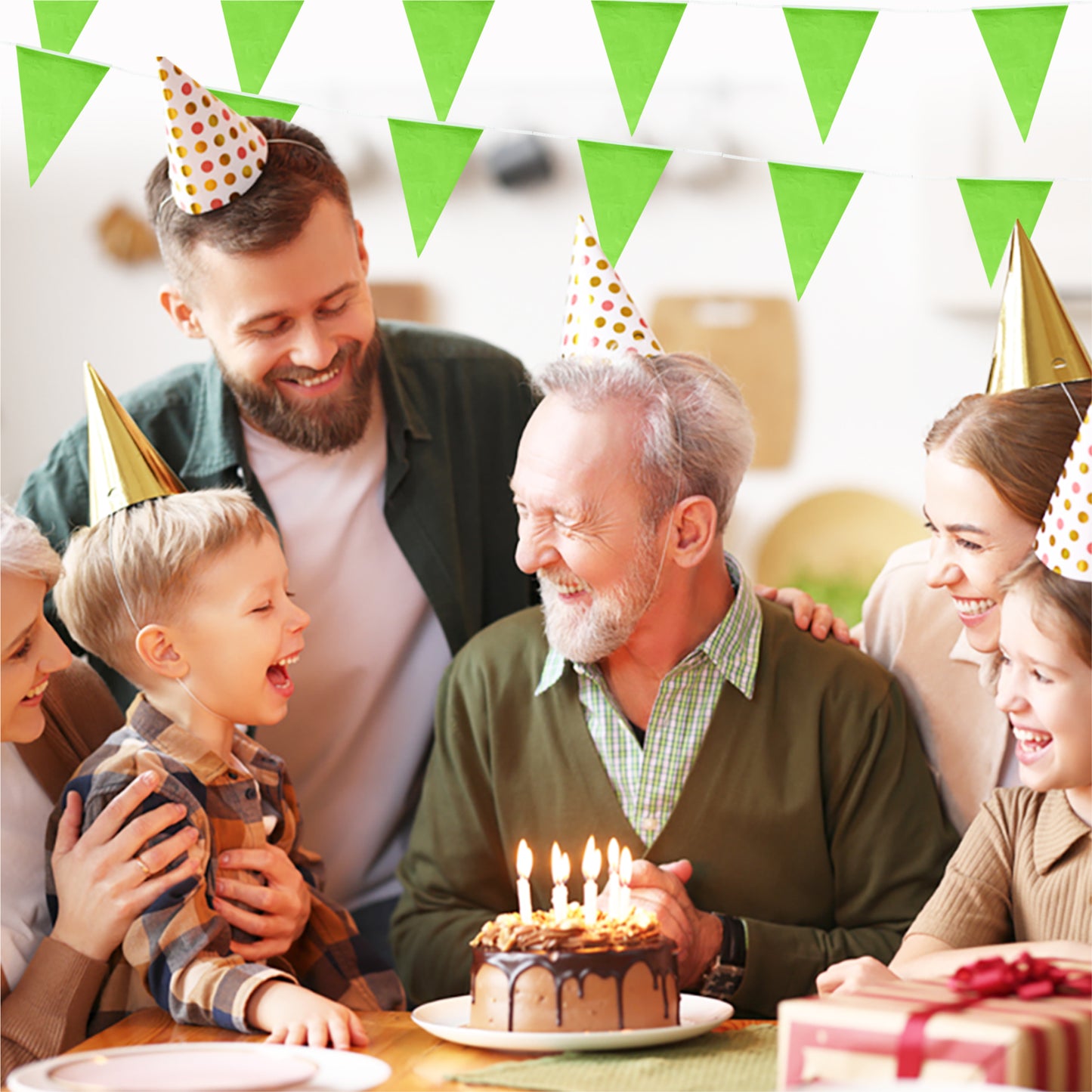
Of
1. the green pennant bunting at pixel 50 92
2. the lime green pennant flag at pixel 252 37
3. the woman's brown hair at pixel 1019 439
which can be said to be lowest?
the woman's brown hair at pixel 1019 439

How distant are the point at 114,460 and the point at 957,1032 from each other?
1246 mm

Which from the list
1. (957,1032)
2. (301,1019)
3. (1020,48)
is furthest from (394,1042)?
(1020,48)

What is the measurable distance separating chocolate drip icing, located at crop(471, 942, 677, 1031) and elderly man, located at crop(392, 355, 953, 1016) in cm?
41

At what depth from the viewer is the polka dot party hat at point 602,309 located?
74.9 inches

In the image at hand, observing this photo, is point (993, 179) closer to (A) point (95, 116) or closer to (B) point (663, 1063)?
(B) point (663, 1063)

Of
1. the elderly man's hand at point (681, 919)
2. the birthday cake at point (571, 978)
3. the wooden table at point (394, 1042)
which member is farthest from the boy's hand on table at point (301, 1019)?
the elderly man's hand at point (681, 919)

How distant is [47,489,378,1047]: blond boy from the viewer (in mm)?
1639

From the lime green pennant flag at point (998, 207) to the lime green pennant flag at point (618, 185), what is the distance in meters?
0.43

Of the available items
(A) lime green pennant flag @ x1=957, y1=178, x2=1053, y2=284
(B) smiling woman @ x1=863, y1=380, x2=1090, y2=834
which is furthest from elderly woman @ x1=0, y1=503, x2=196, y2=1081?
(A) lime green pennant flag @ x1=957, y1=178, x2=1053, y2=284

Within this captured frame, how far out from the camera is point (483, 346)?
94.0 inches

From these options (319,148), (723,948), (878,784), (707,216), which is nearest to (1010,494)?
(878,784)

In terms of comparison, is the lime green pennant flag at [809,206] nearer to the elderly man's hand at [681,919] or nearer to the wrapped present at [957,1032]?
the elderly man's hand at [681,919]

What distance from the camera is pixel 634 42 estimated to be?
6.02 feet

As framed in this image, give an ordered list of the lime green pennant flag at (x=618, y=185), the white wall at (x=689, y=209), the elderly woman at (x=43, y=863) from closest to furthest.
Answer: the elderly woman at (x=43, y=863) → the lime green pennant flag at (x=618, y=185) → the white wall at (x=689, y=209)
